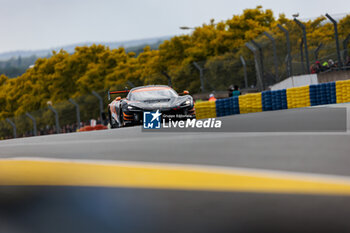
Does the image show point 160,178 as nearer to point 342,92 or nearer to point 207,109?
point 342,92

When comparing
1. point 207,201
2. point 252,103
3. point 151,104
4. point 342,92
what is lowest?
point 252,103

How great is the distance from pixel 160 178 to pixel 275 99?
12436 mm

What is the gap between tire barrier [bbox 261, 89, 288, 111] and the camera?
→ 14641mm

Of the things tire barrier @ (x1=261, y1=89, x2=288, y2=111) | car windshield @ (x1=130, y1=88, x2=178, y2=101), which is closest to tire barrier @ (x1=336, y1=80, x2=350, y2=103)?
tire barrier @ (x1=261, y1=89, x2=288, y2=111)

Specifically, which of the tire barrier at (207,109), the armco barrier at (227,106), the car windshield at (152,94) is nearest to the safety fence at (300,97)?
the armco barrier at (227,106)

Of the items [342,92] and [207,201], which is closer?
[207,201]

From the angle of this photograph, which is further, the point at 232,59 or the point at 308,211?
the point at 232,59

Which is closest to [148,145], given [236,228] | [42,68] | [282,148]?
[282,148]

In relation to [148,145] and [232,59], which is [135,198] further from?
[232,59]

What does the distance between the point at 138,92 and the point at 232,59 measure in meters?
15.3

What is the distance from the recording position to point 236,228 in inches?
92.8

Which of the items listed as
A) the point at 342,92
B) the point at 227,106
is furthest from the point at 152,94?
the point at 342,92

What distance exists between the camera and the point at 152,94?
10.5 meters

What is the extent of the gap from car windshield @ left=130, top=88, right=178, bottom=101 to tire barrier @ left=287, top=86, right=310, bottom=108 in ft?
17.5
